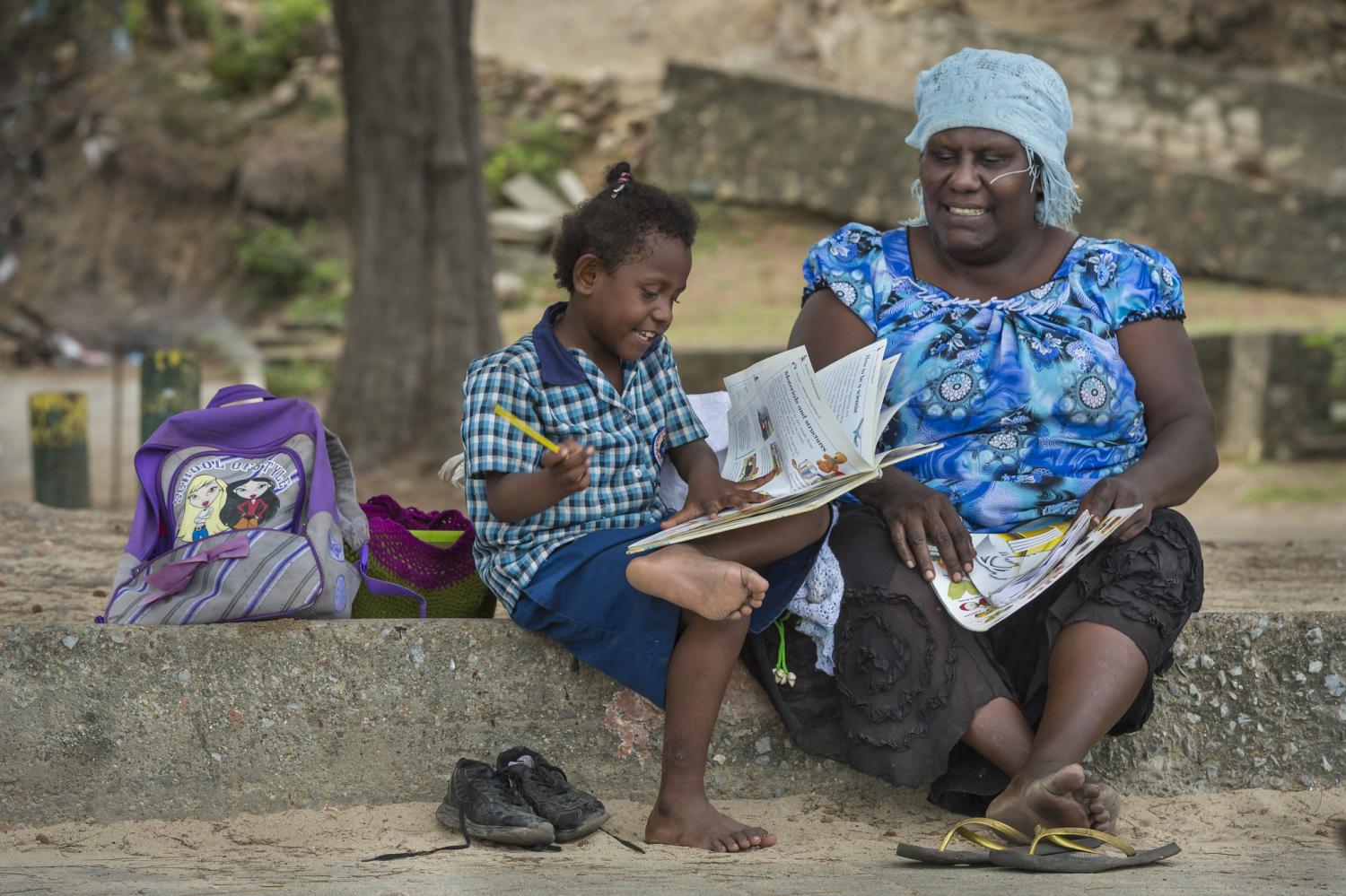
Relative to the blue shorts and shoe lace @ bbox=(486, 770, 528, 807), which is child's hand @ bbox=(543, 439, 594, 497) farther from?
shoe lace @ bbox=(486, 770, 528, 807)

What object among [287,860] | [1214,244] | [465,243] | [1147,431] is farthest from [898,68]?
[287,860]

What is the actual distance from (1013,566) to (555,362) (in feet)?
3.51

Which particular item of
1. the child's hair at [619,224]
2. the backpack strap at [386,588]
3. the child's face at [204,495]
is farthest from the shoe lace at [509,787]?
the child's hair at [619,224]

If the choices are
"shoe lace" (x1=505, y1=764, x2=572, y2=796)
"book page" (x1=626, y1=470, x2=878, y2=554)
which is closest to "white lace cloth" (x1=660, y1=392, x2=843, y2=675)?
"book page" (x1=626, y1=470, x2=878, y2=554)

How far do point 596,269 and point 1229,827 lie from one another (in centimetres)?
182

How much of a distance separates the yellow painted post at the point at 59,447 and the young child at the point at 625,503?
3660mm

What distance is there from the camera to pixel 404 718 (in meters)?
3.25

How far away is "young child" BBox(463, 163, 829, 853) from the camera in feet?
9.55

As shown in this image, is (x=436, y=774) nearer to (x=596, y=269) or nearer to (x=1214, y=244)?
(x=596, y=269)

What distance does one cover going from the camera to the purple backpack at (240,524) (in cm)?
313

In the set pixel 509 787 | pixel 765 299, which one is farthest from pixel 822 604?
pixel 765 299

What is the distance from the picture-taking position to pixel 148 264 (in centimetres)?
1404

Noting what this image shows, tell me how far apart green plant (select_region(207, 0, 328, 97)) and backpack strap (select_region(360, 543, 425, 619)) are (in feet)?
42.9

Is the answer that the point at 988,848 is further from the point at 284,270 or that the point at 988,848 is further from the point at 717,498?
the point at 284,270
